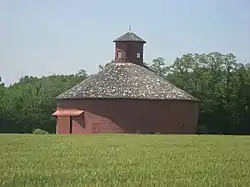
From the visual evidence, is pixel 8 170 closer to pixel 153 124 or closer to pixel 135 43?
pixel 153 124

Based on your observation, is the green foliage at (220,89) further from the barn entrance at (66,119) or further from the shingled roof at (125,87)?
the barn entrance at (66,119)

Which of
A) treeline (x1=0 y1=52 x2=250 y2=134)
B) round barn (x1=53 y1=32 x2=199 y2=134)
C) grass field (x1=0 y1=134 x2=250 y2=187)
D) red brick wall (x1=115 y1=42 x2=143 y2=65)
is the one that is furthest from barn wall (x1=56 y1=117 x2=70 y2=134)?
grass field (x1=0 y1=134 x2=250 y2=187)

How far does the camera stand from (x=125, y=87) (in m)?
66.2

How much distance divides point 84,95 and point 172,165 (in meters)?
45.6

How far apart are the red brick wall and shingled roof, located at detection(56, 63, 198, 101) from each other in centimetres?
381

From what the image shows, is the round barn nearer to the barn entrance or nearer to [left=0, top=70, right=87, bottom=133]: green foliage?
the barn entrance

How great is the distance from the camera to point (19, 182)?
1544cm

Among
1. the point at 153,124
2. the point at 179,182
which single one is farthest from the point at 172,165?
the point at 153,124

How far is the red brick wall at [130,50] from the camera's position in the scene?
74.1m

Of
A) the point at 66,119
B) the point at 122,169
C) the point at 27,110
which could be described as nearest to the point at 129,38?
the point at 66,119

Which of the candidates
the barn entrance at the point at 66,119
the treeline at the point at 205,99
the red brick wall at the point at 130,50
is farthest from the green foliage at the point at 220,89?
the barn entrance at the point at 66,119

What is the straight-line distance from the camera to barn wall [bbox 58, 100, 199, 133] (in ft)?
214

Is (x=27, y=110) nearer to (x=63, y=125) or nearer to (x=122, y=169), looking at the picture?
(x=63, y=125)

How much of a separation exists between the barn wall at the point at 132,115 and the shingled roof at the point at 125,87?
634mm
